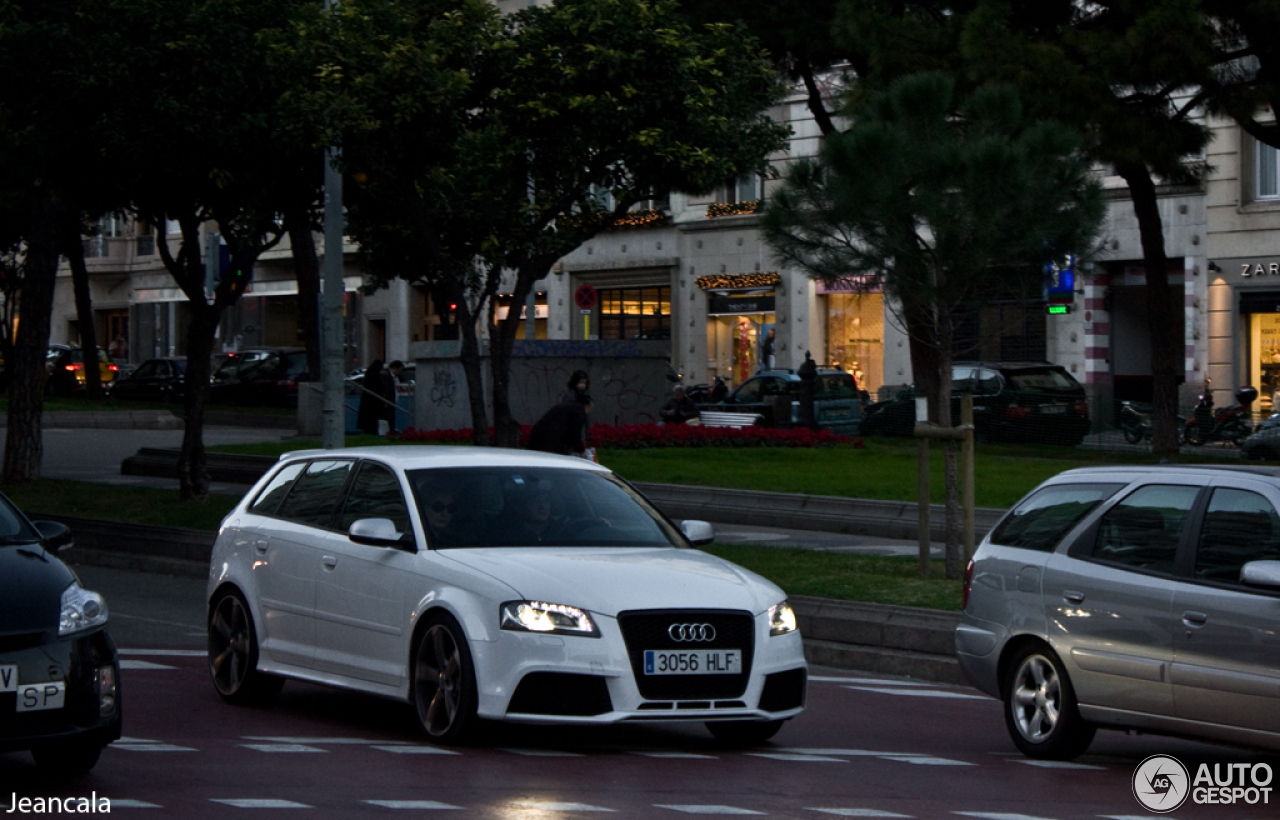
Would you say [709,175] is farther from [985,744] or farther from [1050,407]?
[1050,407]

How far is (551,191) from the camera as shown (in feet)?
63.2

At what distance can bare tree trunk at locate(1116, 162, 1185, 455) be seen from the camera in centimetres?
2802

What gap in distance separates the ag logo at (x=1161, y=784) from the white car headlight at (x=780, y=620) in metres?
1.73

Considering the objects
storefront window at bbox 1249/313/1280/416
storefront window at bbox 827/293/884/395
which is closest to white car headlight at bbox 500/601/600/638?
storefront window at bbox 1249/313/1280/416

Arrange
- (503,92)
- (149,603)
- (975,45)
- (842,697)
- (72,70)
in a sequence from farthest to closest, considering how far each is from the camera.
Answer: (975,45) → (72,70) → (503,92) → (149,603) → (842,697)

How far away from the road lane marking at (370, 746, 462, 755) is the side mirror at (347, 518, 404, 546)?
988 mm

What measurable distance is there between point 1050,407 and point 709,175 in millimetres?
12438

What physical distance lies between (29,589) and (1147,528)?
195 inches

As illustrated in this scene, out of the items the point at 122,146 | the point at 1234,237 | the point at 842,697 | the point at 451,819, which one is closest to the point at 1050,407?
the point at 1234,237

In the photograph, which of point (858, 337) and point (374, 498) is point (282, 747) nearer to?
point (374, 498)

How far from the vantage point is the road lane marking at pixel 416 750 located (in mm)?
8391

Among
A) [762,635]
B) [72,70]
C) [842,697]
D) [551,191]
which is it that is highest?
[72,70]

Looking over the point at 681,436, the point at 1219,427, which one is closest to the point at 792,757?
the point at 681,436

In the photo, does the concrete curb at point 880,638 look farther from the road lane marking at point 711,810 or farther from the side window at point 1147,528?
the road lane marking at point 711,810
